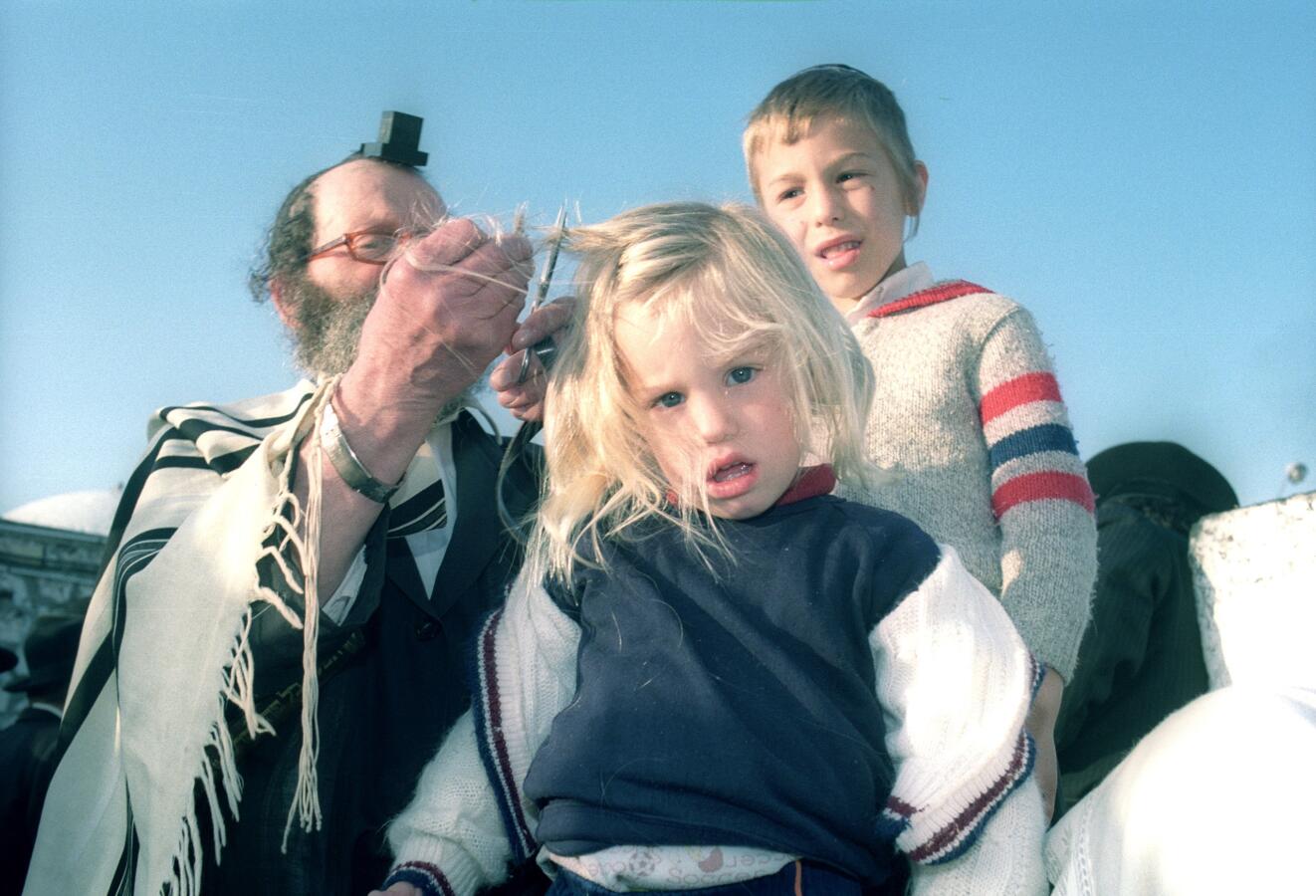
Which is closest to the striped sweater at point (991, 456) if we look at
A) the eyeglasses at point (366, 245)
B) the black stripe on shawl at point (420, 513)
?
the black stripe on shawl at point (420, 513)

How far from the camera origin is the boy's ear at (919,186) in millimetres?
2939

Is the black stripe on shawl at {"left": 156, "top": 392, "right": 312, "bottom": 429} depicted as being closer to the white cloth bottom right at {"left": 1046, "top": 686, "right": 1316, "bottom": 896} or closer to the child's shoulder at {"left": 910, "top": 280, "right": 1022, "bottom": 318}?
the child's shoulder at {"left": 910, "top": 280, "right": 1022, "bottom": 318}

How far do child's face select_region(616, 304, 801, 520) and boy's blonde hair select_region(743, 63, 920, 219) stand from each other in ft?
3.67

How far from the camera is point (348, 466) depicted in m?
2.13

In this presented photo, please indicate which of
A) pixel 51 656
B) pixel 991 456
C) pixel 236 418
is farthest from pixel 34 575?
pixel 991 456

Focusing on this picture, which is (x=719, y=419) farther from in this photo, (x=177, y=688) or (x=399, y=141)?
(x=399, y=141)

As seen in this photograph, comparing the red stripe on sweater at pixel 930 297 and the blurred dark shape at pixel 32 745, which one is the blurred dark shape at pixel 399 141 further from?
the blurred dark shape at pixel 32 745

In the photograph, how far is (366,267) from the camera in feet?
11.1

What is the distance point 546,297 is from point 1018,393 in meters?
1.01

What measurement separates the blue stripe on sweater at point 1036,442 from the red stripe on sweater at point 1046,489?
56 millimetres

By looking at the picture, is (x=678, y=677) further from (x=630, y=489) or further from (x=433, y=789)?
(x=433, y=789)

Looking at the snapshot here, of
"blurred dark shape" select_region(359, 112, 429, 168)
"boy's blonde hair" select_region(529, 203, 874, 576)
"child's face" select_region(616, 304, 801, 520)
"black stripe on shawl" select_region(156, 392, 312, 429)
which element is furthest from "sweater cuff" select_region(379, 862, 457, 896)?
"blurred dark shape" select_region(359, 112, 429, 168)

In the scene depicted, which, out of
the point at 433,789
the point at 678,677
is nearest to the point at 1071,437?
the point at 678,677

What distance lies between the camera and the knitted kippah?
4.37m
